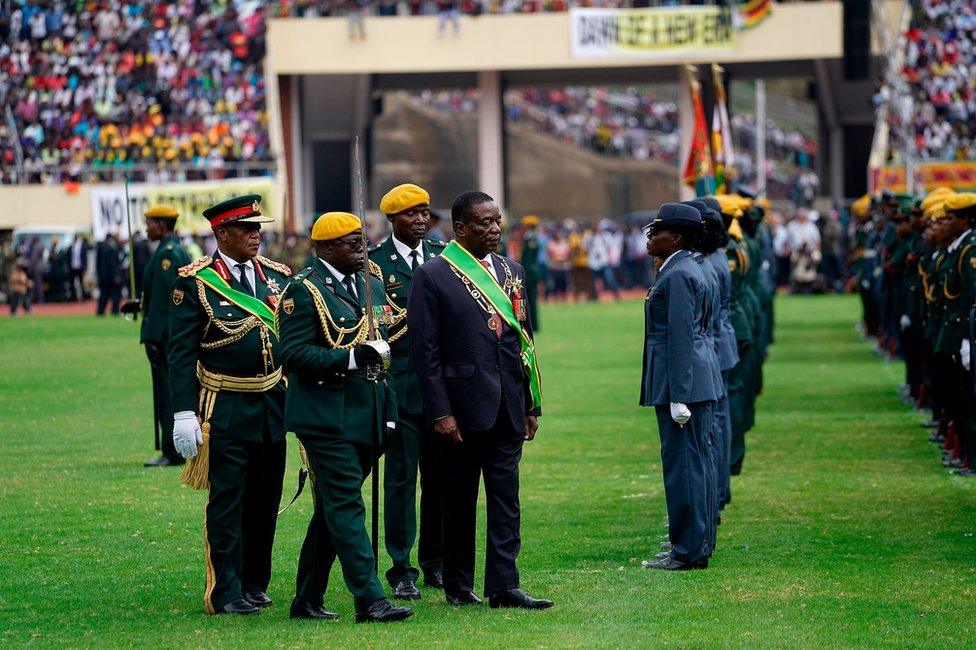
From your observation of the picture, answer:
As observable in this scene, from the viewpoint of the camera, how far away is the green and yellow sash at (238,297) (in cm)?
880

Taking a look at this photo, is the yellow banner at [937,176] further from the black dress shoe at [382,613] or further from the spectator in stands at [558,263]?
the black dress shoe at [382,613]

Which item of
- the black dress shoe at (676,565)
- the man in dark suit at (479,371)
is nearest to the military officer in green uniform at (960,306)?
the black dress shoe at (676,565)

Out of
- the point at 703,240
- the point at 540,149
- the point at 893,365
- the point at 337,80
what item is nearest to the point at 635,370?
the point at 893,365

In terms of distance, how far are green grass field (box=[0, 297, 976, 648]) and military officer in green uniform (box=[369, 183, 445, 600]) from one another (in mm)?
290

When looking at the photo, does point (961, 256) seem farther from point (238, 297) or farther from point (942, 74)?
point (942, 74)

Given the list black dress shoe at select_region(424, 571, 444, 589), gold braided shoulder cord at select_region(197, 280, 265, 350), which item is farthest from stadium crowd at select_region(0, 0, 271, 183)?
gold braided shoulder cord at select_region(197, 280, 265, 350)

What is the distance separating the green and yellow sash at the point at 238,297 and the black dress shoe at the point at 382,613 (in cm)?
145

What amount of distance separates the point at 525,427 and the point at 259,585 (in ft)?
5.28

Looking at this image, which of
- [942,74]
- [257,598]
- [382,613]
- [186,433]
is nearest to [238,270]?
[186,433]

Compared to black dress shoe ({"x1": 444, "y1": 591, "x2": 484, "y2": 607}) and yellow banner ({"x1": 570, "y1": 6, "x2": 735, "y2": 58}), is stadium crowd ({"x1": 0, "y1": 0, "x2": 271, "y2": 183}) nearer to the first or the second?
yellow banner ({"x1": 570, "y1": 6, "x2": 735, "y2": 58})

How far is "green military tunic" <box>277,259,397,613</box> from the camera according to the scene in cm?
817

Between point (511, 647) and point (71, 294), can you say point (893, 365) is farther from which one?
point (71, 294)

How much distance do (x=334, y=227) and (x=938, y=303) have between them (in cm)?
701

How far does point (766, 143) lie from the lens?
5916 centimetres
